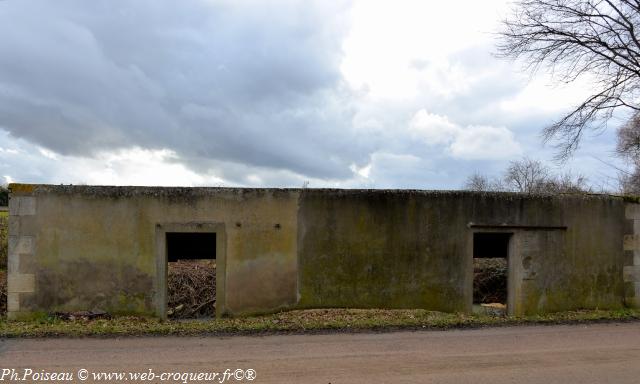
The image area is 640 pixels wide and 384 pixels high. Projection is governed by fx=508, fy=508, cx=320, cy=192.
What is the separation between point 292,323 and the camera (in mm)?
7836

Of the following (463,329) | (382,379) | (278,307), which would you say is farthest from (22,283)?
(463,329)

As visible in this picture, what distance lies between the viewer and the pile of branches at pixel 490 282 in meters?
14.6

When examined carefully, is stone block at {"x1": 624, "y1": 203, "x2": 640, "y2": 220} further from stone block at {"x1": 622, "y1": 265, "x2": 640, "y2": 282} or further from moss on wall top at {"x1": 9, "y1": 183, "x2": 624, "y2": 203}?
moss on wall top at {"x1": 9, "y1": 183, "x2": 624, "y2": 203}

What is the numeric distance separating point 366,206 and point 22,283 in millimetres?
6101

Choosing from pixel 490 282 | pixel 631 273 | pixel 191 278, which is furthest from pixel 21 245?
pixel 490 282

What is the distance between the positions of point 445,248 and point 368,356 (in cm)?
395

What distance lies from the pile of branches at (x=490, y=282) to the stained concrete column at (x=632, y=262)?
14.4 ft

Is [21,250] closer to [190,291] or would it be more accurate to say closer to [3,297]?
[3,297]

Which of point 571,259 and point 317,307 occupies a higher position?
point 571,259

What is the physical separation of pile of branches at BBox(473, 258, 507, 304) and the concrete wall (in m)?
4.65

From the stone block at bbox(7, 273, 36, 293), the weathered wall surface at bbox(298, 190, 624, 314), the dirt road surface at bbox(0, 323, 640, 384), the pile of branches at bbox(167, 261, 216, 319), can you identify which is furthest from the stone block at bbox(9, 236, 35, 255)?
the weathered wall surface at bbox(298, 190, 624, 314)

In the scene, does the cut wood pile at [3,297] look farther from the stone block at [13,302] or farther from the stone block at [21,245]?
the stone block at [21,245]

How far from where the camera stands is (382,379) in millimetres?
5320

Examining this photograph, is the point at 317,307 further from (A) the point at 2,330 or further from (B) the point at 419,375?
(A) the point at 2,330
